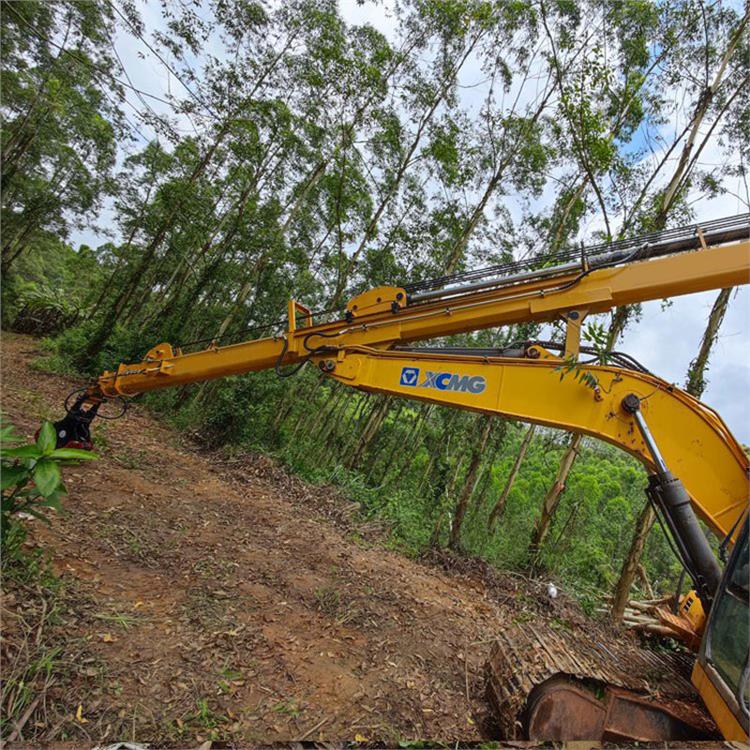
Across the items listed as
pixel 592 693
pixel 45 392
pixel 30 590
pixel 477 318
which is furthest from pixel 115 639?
pixel 45 392

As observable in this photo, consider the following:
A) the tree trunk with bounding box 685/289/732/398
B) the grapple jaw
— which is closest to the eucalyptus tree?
the grapple jaw

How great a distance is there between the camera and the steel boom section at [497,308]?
10.1 feet

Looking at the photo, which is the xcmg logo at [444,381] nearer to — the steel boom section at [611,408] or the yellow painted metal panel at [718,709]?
the steel boom section at [611,408]

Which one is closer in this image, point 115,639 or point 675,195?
point 115,639

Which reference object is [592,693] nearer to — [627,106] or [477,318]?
[477,318]

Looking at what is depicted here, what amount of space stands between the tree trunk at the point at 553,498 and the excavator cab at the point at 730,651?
5498 millimetres

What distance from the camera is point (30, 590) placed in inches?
120

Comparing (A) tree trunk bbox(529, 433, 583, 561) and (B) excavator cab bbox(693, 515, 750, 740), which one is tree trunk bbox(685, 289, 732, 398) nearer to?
(A) tree trunk bbox(529, 433, 583, 561)

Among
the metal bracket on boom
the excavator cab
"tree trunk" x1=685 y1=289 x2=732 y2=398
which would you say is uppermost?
"tree trunk" x1=685 y1=289 x2=732 y2=398

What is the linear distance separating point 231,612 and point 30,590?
1.66 meters

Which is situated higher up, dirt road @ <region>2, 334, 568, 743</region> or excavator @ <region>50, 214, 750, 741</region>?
excavator @ <region>50, 214, 750, 741</region>

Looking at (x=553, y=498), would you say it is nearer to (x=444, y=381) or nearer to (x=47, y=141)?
(x=444, y=381)

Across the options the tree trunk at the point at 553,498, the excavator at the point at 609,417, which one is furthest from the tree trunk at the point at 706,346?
the excavator at the point at 609,417

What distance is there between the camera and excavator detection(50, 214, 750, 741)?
2.50 m
